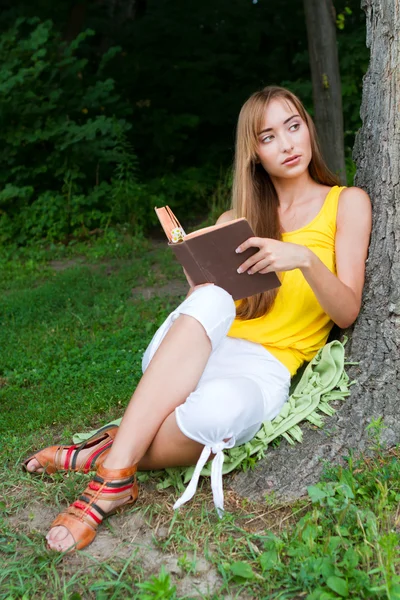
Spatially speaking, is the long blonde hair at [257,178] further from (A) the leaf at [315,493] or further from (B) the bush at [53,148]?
(B) the bush at [53,148]

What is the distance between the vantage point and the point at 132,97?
356 inches

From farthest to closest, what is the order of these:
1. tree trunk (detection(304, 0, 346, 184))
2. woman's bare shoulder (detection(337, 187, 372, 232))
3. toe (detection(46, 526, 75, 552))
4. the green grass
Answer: tree trunk (detection(304, 0, 346, 184)), woman's bare shoulder (detection(337, 187, 372, 232)), toe (detection(46, 526, 75, 552)), the green grass

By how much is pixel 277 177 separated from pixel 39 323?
8.58ft

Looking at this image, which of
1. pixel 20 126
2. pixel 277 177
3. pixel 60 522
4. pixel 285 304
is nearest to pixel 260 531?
pixel 60 522

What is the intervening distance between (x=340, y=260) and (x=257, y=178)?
1.79ft

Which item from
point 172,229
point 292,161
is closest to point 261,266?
point 172,229

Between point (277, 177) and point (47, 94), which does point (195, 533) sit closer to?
point (277, 177)

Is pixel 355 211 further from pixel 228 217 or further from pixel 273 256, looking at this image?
pixel 228 217

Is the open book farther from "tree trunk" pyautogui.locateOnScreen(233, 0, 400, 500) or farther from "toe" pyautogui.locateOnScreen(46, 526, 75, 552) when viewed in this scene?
"toe" pyautogui.locateOnScreen(46, 526, 75, 552)

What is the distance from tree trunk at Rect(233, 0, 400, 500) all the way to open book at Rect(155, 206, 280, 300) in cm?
44

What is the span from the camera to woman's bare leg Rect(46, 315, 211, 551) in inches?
91.7

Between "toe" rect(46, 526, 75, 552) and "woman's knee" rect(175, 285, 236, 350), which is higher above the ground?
"woman's knee" rect(175, 285, 236, 350)

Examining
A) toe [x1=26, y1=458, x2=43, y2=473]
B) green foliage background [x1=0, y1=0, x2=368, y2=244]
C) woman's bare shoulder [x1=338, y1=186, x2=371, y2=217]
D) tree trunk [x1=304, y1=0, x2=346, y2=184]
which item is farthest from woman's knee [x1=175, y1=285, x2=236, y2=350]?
green foliage background [x1=0, y1=0, x2=368, y2=244]

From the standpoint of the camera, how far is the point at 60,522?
2.25m
